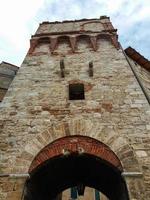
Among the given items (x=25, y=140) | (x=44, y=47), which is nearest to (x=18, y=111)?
(x=25, y=140)

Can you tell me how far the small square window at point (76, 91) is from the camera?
8688mm

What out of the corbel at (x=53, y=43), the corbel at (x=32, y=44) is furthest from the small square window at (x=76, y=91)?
the corbel at (x=32, y=44)

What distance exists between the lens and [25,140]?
6.95m

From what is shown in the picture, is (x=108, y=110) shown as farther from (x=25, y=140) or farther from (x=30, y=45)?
(x=30, y=45)

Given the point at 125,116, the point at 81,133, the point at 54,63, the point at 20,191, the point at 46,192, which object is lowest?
the point at 20,191

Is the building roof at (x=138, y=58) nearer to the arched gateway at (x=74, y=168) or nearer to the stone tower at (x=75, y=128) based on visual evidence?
the stone tower at (x=75, y=128)

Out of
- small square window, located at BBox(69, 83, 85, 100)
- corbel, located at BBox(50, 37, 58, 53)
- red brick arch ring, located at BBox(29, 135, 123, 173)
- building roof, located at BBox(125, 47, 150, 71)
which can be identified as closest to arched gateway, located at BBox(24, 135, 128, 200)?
red brick arch ring, located at BBox(29, 135, 123, 173)

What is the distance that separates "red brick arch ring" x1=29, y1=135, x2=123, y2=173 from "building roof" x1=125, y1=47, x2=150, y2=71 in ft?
22.3

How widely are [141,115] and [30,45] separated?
543cm

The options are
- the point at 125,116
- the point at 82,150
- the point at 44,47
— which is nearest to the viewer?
the point at 82,150

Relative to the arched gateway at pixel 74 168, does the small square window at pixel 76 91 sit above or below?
above

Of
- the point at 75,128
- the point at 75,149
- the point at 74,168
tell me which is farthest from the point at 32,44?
the point at 75,149

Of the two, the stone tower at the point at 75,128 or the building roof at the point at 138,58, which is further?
the building roof at the point at 138,58

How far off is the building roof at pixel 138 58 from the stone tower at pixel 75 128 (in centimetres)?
243
